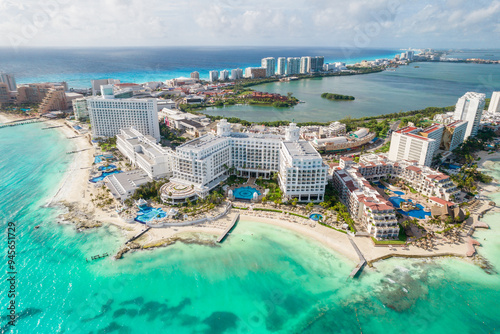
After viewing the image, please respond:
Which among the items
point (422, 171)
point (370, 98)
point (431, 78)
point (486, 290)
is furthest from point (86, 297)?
point (431, 78)

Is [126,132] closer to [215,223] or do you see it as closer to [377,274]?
[215,223]

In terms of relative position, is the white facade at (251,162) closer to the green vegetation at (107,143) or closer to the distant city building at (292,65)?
the green vegetation at (107,143)

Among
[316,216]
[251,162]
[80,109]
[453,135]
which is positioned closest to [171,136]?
[251,162]

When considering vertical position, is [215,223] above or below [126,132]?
below

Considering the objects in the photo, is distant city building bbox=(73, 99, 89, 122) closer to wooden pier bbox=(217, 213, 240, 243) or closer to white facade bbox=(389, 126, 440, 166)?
wooden pier bbox=(217, 213, 240, 243)

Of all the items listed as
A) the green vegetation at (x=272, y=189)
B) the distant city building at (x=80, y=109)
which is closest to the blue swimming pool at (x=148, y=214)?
the green vegetation at (x=272, y=189)
